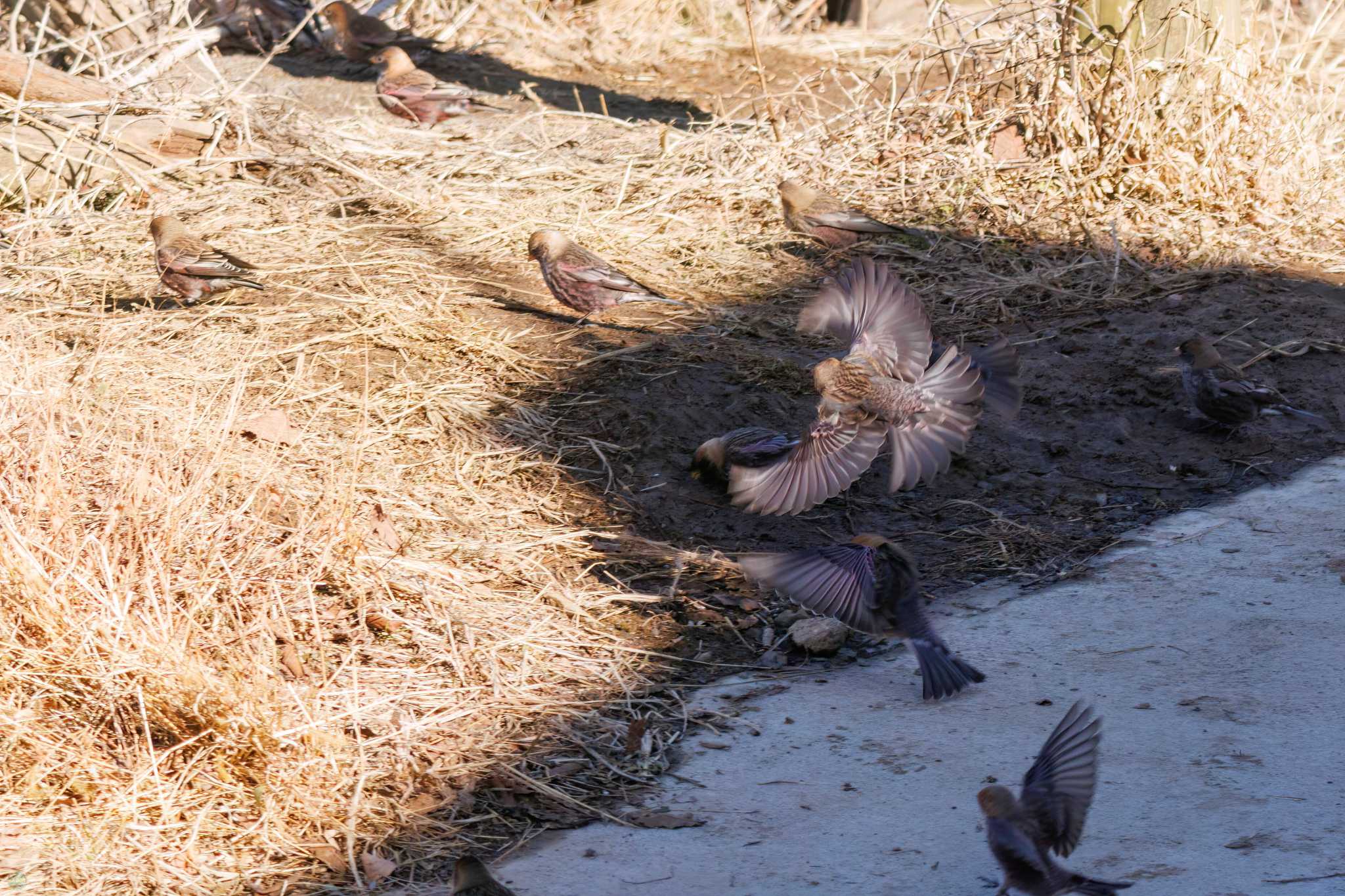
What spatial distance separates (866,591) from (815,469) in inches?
25.8

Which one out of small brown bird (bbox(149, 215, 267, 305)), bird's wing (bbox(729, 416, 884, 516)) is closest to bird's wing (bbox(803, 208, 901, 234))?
bird's wing (bbox(729, 416, 884, 516))

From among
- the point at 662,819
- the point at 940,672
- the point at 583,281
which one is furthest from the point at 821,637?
the point at 583,281

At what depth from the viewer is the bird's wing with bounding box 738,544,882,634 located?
12.8 feet

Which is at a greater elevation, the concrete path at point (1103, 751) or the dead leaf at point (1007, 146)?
the dead leaf at point (1007, 146)

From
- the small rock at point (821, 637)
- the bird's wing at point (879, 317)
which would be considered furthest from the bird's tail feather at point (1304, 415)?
the small rock at point (821, 637)

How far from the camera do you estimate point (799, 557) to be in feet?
13.2

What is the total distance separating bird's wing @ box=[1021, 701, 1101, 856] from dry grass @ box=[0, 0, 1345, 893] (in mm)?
1110

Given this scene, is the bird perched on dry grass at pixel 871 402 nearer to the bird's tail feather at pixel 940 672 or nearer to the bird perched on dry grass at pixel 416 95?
the bird's tail feather at pixel 940 672

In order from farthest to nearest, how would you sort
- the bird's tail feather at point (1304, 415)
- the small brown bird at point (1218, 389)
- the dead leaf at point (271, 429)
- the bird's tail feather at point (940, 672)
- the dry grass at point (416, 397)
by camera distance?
the bird's tail feather at point (1304, 415) < the small brown bird at point (1218, 389) < the dead leaf at point (271, 429) < the bird's tail feather at point (940, 672) < the dry grass at point (416, 397)

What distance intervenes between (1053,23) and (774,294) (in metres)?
2.67

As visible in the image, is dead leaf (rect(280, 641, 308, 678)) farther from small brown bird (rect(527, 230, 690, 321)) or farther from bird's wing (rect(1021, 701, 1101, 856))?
small brown bird (rect(527, 230, 690, 321))

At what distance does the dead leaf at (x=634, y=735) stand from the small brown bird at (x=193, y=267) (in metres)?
3.14

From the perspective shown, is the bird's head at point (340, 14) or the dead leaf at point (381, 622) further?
the bird's head at point (340, 14)

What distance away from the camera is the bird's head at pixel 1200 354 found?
17.5 ft
